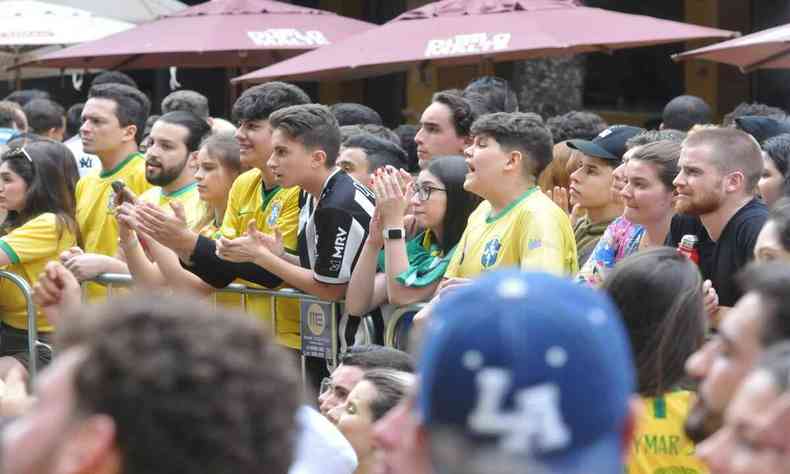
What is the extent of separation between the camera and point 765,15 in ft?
47.4

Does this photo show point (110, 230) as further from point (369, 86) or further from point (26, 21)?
point (369, 86)

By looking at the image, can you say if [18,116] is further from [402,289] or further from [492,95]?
[402,289]

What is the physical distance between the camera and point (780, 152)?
6680 millimetres

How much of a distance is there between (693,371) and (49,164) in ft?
19.7

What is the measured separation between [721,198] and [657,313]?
2037mm

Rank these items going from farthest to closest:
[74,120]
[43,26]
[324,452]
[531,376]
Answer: [43,26] → [74,120] → [324,452] → [531,376]

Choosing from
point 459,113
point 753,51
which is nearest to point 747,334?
point 459,113

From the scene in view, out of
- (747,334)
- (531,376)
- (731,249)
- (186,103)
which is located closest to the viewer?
(531,376)

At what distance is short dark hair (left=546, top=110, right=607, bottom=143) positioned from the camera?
8.73 m

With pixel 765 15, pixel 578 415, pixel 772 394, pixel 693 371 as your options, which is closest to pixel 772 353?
pixel 772 394

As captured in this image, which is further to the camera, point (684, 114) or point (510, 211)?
point (684, 114)

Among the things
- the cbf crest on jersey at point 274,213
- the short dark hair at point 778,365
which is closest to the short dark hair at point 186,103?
the cbf crest on jersey at point 274,213

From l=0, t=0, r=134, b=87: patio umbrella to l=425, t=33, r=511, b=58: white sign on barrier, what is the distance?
5424mm

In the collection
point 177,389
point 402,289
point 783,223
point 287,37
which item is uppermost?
point 177,389
